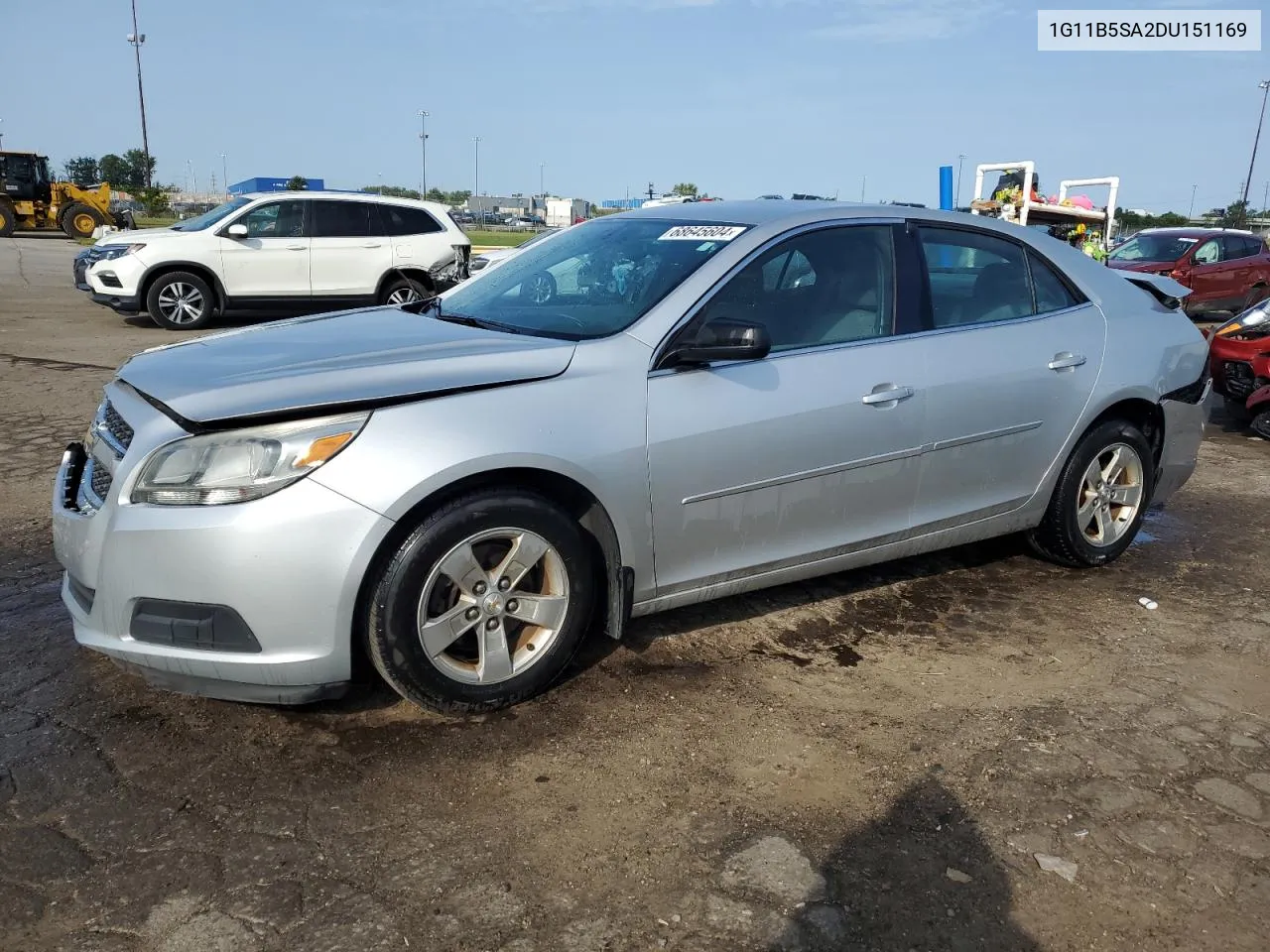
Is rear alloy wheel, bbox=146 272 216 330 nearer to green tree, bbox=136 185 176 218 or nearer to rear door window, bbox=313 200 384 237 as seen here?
rear door window, bbox=313 200 384 237

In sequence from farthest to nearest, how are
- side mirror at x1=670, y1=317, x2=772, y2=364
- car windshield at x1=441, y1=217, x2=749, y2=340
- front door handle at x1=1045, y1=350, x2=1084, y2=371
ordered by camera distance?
1. front door handle at x1=1045, y1=350, x2=1084, y2=371
2. car windshield at x1=441, y1=217, x2=749, y2=340
3. side mirror at x1=670, y1=317, x2=772, y2=364

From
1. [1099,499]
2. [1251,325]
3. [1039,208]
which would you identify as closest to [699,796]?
[1099,499]

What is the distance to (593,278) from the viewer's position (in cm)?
385

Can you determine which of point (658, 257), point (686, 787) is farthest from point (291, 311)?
point (686, 787)

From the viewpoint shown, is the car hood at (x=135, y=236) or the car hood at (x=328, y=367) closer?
the car hood at (x=328, y=367)

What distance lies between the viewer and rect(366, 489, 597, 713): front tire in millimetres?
2896

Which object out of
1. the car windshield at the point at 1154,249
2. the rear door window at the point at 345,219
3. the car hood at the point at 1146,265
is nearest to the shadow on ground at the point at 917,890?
the rear door window at the point at 345,219

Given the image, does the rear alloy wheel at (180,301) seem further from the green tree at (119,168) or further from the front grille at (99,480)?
the green tree at (119,168)

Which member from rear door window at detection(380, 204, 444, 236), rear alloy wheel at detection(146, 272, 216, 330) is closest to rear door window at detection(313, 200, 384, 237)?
rear door window at detection(380, 204, 444, 236)

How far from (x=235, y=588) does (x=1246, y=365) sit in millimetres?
8142

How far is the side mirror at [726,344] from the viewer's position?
3283 millimetres

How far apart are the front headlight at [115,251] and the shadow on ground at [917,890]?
11811mm

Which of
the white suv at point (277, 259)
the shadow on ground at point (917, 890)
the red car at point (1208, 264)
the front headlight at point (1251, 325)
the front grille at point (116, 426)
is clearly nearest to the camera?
the shadow on ground at point (917, 890)

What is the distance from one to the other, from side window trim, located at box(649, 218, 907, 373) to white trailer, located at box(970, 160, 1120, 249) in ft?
38.9
